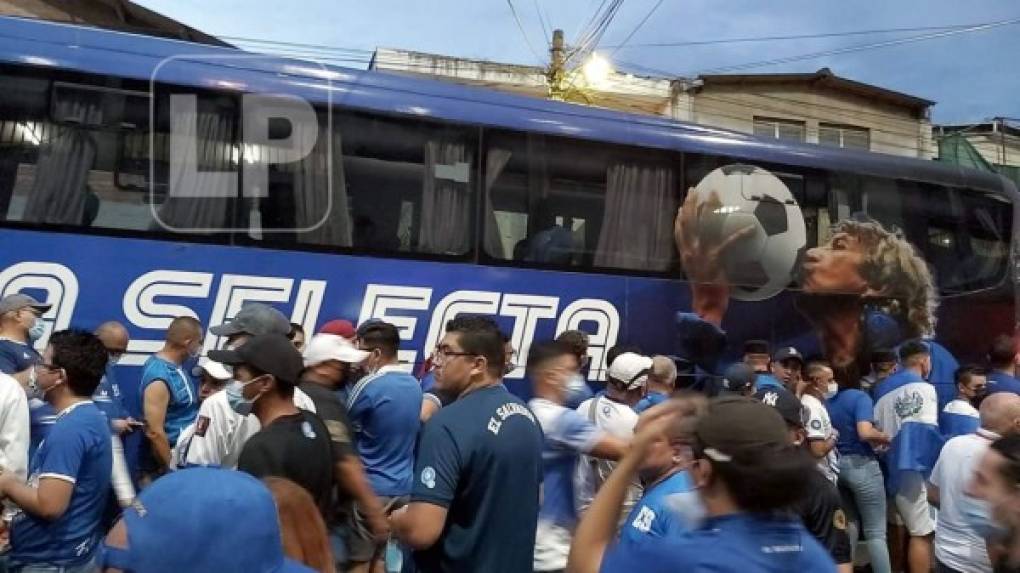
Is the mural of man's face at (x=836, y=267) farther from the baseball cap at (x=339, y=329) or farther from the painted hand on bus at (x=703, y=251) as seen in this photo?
the baseball cap at (x=339, y=329)

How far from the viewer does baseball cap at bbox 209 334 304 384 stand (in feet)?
12.8

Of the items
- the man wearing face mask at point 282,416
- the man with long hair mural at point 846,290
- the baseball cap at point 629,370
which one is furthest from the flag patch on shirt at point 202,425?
the man with long hair mural at point 846,290

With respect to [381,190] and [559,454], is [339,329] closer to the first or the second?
[381,190]

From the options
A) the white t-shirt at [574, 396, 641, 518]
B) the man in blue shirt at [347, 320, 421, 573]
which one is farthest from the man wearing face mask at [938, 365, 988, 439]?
the man in blue shirt at [347, 320, 421, 573]

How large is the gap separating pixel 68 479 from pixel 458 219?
490 centimetres

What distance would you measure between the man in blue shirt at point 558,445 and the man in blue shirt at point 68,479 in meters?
1.98

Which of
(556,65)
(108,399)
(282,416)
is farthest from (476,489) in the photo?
→ (556,65)

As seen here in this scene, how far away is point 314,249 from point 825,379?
4.71 metres

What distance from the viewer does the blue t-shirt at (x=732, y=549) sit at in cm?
222

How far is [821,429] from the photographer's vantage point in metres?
7.32

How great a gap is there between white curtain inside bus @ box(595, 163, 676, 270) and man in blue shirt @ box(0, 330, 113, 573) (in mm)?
5548

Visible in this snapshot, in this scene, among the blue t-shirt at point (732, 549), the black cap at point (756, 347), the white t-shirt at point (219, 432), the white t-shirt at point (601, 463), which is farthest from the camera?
the black cap at point (756, 347)

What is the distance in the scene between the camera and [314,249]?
7.81 m

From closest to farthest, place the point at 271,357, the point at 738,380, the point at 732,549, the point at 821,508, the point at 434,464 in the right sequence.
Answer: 1. the point at 732,549
2. the point at 434,464
3. the point at 271,357
4. the point at 821,508
5. the point at 738,380
